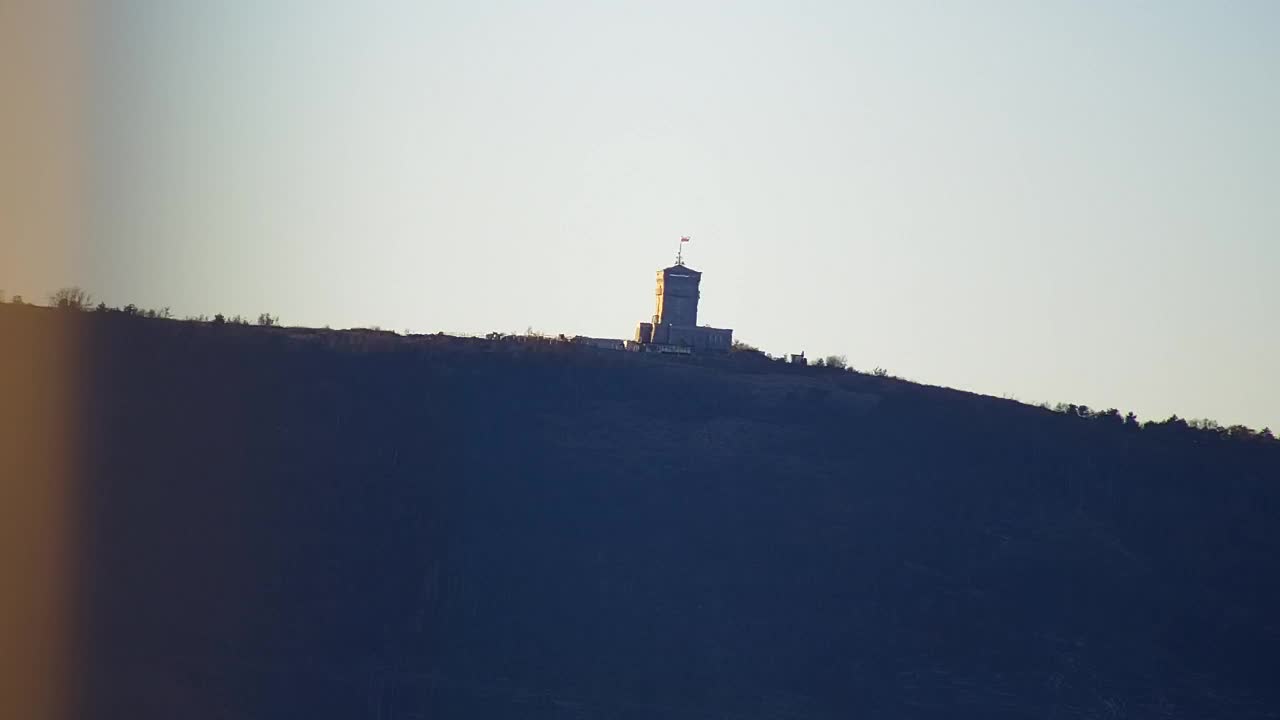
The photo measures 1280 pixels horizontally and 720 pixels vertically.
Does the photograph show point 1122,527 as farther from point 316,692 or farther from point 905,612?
point 316,692

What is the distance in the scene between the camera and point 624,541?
7875cm

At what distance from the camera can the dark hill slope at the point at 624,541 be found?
69.4m

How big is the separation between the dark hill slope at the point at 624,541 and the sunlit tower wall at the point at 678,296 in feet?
10.1

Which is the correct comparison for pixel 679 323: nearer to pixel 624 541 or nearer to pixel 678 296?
pixel 678 296

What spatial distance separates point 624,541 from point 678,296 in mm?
17993

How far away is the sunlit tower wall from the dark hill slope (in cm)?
309

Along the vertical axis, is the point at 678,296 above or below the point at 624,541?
above

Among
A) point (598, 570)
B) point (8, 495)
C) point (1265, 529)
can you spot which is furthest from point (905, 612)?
point (8, 495)

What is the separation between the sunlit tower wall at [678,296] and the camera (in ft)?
309

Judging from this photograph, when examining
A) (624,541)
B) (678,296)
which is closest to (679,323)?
(678,296)

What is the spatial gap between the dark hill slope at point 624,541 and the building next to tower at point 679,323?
7.74 feet

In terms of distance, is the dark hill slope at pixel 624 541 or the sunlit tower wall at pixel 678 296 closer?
the dark hill slope at pixel 624 541

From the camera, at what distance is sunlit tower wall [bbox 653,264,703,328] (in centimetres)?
9425

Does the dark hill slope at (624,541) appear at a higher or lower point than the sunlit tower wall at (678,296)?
lower
